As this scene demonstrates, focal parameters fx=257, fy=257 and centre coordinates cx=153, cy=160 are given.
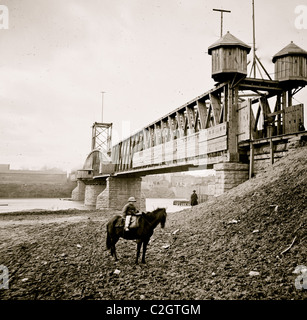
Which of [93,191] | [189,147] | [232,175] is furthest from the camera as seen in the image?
[93,191]

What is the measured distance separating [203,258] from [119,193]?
30.8 meters

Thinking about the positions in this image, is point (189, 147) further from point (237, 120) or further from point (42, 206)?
point (42, 206)

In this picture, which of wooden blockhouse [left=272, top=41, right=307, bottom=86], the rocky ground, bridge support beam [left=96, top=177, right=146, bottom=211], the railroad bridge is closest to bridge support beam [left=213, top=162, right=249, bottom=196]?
the railroad bridge

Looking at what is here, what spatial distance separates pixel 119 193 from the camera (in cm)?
3734

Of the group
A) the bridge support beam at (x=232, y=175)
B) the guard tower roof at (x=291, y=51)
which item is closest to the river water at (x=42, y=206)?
the bridge support beam at (x=232, y=175)

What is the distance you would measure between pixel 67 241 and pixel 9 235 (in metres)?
4.66

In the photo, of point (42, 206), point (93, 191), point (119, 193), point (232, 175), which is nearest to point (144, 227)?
point (232, 175)

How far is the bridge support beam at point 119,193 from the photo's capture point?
36188 mm

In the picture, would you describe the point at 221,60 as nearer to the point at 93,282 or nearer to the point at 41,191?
the point at 93,282

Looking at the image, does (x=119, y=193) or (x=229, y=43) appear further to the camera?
(x=119, y=193)

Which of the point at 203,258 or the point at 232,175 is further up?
the point at 232,175

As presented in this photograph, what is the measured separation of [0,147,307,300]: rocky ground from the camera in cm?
565
